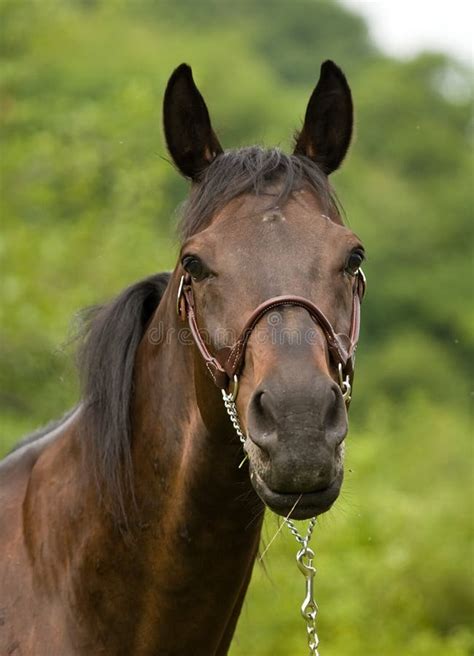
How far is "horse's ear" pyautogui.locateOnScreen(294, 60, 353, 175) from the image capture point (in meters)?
4.29

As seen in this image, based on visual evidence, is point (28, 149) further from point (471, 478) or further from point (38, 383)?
point (471, 478)

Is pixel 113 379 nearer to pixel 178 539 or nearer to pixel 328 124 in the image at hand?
pixel 178 539

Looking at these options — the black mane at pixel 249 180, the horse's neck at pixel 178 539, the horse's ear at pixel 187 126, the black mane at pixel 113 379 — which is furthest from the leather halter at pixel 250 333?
the horse's ear at pixel 187 126

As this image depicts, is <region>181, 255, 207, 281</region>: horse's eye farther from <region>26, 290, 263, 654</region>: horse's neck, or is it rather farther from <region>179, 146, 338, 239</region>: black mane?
<region>26, 290, 263, 654</region>: horse's neck

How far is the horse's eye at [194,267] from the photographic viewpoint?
12.6ft

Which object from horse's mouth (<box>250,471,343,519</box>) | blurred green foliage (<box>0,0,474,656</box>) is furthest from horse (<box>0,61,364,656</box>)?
blurred green foliage (<box>0,0,474,656</box>)

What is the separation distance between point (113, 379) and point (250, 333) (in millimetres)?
812

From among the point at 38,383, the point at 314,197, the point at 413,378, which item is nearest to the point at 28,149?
the point at 38,383

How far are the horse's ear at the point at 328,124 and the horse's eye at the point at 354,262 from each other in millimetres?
537

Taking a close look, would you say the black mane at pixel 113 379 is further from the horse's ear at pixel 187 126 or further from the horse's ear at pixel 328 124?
the horse's ear at pixel 328 124

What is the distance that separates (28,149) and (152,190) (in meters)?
1.69

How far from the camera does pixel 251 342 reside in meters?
3.64

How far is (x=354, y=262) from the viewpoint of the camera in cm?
389

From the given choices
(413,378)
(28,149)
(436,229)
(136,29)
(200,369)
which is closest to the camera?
(200,369)
